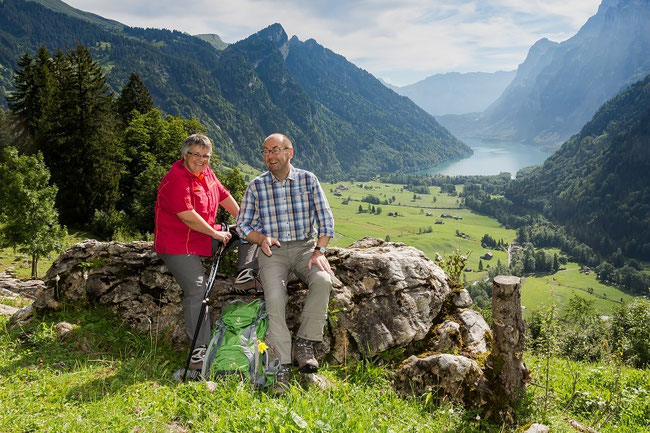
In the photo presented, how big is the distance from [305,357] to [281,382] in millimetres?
483

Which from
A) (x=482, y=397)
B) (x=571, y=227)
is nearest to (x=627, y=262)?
(x=571, y=227)

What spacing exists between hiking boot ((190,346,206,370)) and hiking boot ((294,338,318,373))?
1.38 metres

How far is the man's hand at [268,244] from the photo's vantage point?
5821 millimetres

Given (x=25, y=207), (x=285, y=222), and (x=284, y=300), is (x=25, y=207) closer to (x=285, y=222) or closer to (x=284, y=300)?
(x=285, y=222)

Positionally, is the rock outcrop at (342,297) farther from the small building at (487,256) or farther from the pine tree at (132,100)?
the small building at (487,256)

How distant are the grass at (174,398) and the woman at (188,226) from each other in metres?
1.10

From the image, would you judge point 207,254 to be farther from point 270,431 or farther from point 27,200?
point 27,200

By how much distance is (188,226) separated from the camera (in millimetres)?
5992

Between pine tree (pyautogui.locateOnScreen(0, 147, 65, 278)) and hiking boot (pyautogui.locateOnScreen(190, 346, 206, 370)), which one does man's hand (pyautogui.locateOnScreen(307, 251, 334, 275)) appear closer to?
hiking boot (pyautogui.locateOnScreen(190, 346, 206, 370))

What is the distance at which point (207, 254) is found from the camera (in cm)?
632

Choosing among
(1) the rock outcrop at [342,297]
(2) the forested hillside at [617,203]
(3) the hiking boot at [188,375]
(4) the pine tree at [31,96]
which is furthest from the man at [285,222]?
(2) the forested hillside at [617,203]

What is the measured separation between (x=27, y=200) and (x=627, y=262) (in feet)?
574

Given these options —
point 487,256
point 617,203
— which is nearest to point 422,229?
point 487,256

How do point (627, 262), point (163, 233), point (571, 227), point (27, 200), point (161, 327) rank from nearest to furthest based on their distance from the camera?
1. point (163, 233)
2. point (161, 327)
3. point (27, 200)
4. point (627, 262)
5. point (571, 227)
